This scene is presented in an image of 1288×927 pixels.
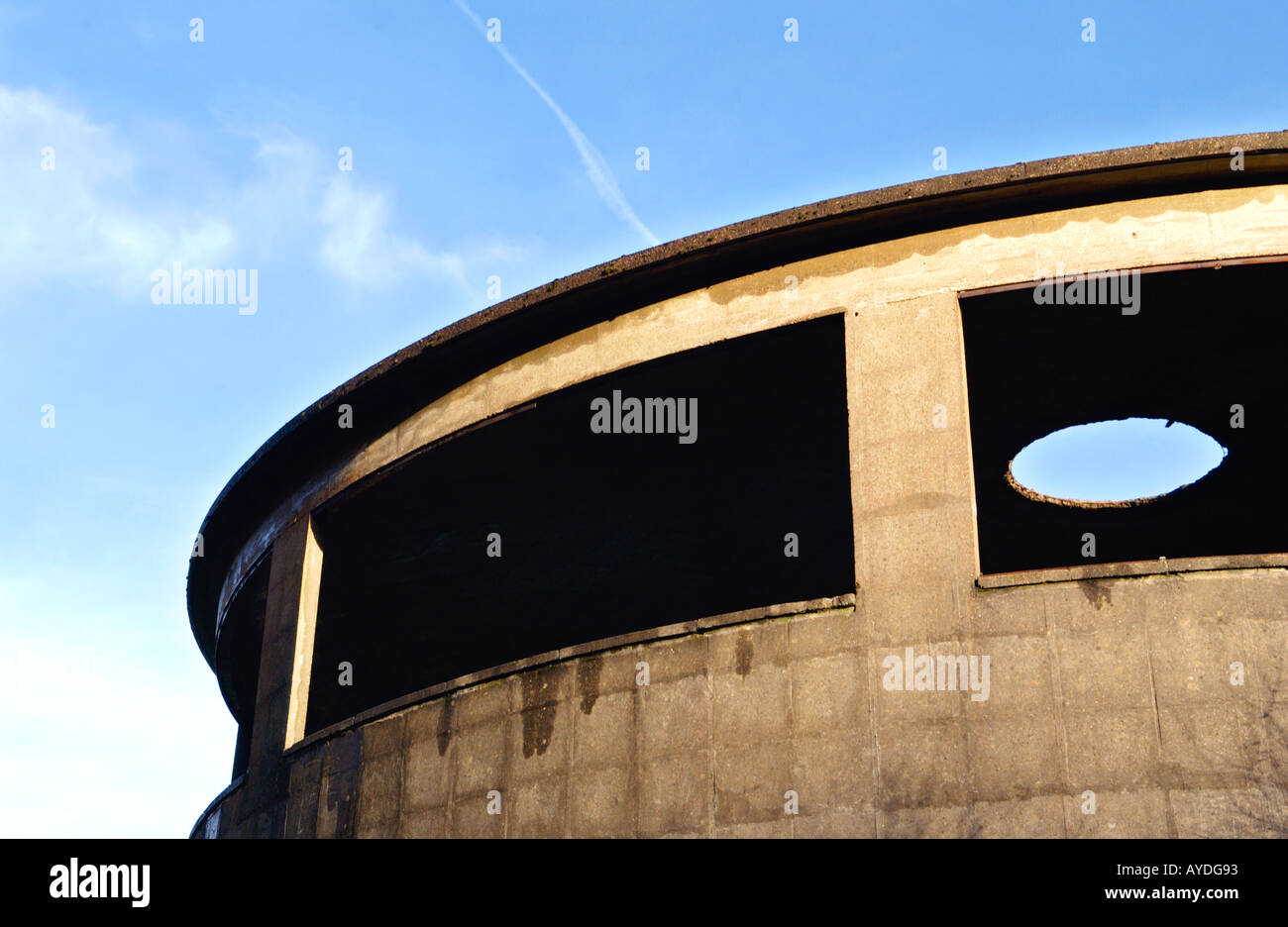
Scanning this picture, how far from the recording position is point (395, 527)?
15.6m

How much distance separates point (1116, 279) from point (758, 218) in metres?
3.03

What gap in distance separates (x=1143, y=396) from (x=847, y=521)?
4.20m

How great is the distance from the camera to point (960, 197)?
38.0 feet

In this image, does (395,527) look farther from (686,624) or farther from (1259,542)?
(1259,542)

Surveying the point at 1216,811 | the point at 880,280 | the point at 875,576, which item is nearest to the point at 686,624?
the point at 875,576

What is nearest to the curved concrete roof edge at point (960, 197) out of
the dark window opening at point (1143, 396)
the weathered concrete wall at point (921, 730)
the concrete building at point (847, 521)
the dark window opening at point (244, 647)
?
the concrete building at point (847, 521)

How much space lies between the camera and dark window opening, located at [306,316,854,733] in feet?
44.0

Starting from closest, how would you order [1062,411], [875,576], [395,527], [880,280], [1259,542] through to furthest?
1. [875,576]
2. [880,280]
3. [1062,411]
4. [395,527]
5. [1259,542]

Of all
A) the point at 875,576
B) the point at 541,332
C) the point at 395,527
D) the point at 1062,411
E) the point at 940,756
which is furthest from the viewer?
the point at 395,527

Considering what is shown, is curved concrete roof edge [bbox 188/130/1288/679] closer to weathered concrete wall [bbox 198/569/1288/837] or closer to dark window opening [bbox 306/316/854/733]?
dark window opening [bbox 306/316/854/733]

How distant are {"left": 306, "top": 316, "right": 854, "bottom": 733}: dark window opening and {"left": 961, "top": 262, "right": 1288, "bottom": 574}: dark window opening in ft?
5.13

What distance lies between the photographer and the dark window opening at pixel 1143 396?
1188 cm

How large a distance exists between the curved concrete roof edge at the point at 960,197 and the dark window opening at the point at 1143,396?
783 mm

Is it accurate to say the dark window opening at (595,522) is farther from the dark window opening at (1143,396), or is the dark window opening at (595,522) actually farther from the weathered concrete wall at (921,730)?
the weathered concrete wall at (921,730)
